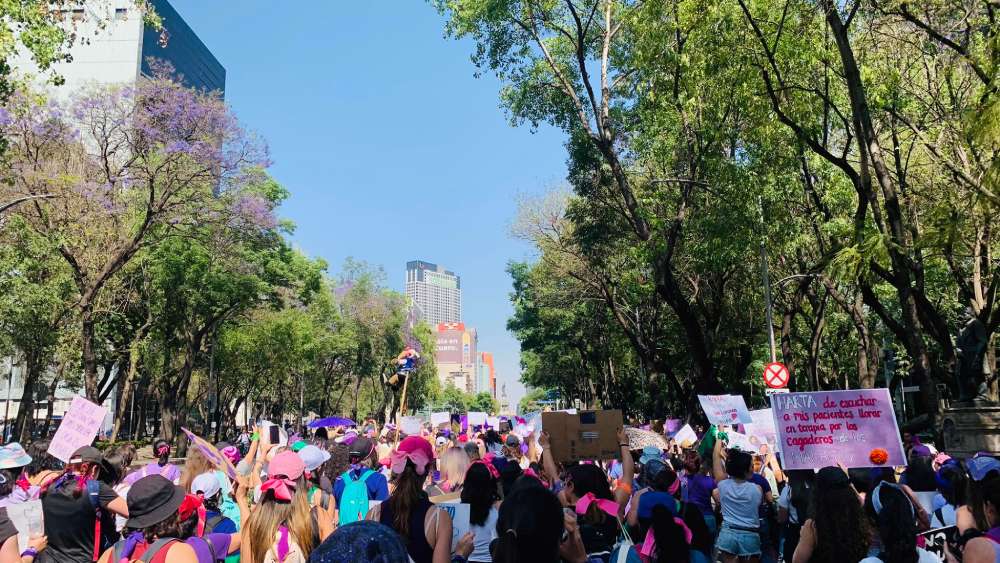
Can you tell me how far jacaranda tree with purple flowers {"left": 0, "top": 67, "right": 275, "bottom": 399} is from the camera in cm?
2044

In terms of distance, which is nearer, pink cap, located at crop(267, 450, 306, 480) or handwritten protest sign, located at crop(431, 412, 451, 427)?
pink cap, located at crop(267, 450, 306, 480)

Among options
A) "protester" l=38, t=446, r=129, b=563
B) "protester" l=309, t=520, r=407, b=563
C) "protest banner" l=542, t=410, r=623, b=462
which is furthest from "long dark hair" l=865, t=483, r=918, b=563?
"protester" l=38, t=446, r=129, b=563

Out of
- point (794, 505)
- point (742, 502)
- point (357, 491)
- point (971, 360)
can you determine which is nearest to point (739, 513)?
point (742, 502)

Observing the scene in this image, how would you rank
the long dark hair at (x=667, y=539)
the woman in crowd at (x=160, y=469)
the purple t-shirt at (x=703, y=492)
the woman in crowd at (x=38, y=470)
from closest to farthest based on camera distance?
the long dark hair at (x=667, y=539) < the woman in crowd at (x=160, y=469) < the woman in crowd at (x=38, y=470) < the purple t-shirt at (x=703, y=492)

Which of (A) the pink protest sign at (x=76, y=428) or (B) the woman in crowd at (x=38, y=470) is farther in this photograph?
(A) the pink protest sign at (x=76, y=428)

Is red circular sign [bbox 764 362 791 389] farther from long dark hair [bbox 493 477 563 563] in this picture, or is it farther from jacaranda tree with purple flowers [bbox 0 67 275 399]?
jacaranda tree with purple flowers [bbox 0 67 275 399]

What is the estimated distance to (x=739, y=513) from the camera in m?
6.44

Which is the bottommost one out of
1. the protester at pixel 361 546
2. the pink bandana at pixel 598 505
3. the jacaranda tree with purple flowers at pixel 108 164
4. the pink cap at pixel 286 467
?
the pink bandana at pixel 598 505

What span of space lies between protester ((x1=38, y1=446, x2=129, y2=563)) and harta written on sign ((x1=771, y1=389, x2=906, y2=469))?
536 centimetres

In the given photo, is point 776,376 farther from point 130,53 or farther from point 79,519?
point 130,53

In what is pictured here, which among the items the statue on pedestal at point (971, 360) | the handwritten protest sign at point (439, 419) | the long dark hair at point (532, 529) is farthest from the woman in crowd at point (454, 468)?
the handwritten protest sign at point (439, 419)

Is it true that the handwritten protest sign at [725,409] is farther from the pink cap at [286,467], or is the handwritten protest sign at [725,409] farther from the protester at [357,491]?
the pink cap at [286,467]

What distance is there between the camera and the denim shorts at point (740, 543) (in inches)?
251

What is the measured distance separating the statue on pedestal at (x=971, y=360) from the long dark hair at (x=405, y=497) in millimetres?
9918
